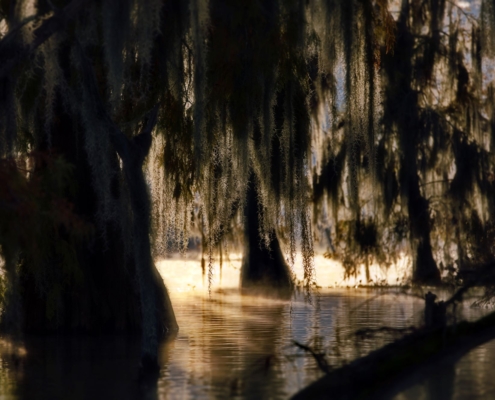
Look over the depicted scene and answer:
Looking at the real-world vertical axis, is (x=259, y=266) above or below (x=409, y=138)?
below

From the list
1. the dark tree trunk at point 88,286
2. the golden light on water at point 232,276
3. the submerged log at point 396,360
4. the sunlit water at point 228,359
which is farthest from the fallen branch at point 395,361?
the golden light on water at point 232,276

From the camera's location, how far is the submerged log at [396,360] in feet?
31.4

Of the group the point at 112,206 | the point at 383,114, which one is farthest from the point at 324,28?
the point at 383,114

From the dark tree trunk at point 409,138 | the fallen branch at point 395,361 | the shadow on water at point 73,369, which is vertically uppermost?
the dark tree trunk at point 409,138

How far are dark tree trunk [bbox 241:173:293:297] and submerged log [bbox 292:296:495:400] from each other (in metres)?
19.2

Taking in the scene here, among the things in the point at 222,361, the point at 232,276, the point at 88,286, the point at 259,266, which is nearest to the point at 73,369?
the point at 222,361

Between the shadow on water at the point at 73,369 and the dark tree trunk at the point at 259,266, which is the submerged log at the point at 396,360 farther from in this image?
the dark tree trunk at the point at 259,266

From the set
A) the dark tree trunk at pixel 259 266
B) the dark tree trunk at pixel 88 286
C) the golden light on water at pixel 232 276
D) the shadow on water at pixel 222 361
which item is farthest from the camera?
the golden light on water at pixel 232 276

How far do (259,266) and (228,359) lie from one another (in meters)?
15.0

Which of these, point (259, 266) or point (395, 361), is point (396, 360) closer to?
point (395, 361)

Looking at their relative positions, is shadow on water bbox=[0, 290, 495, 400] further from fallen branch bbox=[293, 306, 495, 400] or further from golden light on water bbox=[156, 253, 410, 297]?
golden light on water bbox=[156, 253, 410, 297]

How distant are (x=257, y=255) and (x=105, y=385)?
17258mm

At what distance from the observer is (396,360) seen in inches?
382

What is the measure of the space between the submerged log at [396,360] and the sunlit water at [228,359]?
555mm
